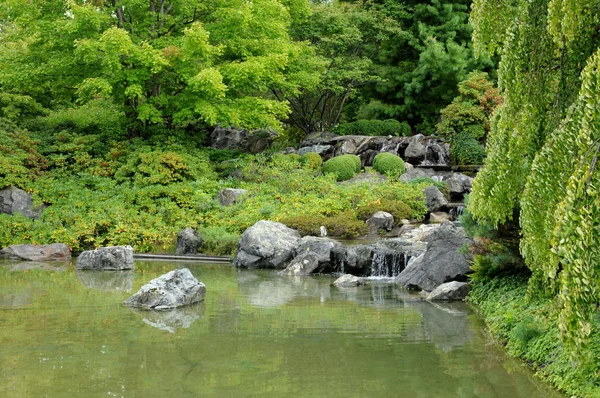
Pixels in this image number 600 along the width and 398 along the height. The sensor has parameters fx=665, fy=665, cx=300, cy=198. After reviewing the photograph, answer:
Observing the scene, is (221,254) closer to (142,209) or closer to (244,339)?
(142,209)

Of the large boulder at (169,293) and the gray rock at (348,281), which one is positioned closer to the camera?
the large boulder at (169,293)

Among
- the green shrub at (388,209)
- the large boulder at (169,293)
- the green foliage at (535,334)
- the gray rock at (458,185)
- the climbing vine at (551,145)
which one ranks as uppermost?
the climbing vine at (551,145)

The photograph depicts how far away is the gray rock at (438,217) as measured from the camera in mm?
19984

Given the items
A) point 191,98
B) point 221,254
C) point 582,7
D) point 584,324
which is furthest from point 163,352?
point 191,98

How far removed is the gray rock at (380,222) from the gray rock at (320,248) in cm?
368

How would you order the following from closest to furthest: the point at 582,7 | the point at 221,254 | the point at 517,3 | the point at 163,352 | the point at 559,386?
the point at 582,7, the point at 559,386, the point at 517,3, the point at 163,352, the point at 221,254

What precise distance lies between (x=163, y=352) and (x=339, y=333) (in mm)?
2351

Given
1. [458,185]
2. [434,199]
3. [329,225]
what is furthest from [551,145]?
[458,185]

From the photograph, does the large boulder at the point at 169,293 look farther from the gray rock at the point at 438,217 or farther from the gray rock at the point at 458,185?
the gray rock at the point at 458,185

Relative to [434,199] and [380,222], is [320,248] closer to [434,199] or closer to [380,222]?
[380,222]

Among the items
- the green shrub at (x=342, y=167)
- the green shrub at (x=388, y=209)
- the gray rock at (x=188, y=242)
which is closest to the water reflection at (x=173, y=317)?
the gray rock at (x=188, y=242)

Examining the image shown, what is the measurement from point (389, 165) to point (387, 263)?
33.9ft

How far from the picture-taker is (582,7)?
218 inches

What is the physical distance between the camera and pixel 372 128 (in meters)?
30.2
